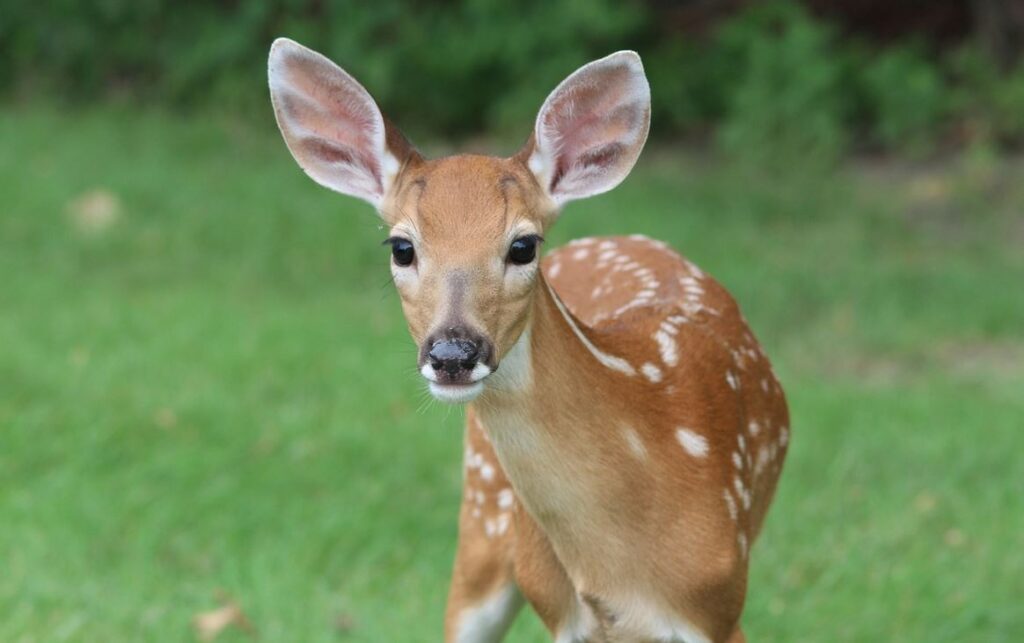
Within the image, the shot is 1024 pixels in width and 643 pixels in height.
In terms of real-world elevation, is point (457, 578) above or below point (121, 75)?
above

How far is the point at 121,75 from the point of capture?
39.7 feet

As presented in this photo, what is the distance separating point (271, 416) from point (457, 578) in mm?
2226

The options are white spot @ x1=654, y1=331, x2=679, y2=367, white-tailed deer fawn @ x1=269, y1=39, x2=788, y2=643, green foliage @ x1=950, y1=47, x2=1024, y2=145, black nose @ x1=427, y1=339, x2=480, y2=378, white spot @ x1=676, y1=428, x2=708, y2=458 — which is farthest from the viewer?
green foliage @ x1=950, y1=47, x2=1024, y2=145

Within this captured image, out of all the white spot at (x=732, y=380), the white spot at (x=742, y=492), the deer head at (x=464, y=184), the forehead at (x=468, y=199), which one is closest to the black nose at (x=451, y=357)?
the deer head at (x=464, y=184)

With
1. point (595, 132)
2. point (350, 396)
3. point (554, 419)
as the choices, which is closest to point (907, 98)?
point (350, 396)

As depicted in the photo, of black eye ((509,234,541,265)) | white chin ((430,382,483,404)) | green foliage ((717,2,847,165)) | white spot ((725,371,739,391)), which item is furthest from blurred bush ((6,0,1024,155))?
white chin ((430,382,483,404))

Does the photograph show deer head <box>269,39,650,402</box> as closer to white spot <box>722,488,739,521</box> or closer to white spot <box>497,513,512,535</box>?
white spot <box>722,488,739,521</box>

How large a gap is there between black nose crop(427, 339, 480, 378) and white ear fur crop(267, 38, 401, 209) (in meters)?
0.58

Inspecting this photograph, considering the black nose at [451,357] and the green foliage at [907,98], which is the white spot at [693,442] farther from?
the green foliage at [907,98]

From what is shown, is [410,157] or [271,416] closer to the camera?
[410,157]

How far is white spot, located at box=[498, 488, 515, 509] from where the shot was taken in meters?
3.95

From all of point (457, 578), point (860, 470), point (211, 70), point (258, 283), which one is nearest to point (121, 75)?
point (211, 70)

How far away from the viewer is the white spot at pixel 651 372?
362cm

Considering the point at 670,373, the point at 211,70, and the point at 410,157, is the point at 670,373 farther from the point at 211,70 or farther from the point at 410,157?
the point at 211,70
